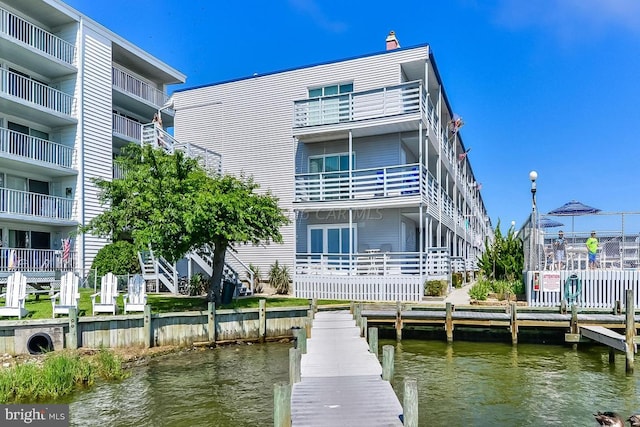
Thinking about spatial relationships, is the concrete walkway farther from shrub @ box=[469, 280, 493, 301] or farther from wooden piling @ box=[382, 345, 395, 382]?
wooden piling @ box=[382, 345, 395, 382]

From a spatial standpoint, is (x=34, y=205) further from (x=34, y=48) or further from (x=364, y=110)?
(x=364, y=110)

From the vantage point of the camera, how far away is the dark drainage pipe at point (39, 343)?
43.2 feet

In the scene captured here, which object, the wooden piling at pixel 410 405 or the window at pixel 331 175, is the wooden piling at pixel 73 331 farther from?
the window at pixel 331 175

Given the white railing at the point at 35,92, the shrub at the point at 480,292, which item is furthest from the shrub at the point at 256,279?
the white railing at the point at 35,92

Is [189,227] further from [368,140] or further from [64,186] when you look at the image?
[64,186]

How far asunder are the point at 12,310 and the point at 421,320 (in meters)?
13.1

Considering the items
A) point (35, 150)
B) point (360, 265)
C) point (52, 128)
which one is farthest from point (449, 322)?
point (52, 128)

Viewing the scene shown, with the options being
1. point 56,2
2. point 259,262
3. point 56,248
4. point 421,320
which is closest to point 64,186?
point 56,248

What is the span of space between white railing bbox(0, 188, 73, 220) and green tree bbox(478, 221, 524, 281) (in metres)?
22.8

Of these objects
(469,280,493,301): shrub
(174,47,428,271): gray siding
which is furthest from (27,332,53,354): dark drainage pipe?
(469,280,493,301): shrub

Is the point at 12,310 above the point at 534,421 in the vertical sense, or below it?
above

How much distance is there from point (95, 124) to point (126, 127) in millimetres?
3343

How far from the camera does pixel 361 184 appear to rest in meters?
23.2

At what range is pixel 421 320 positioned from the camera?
56.3 ft
